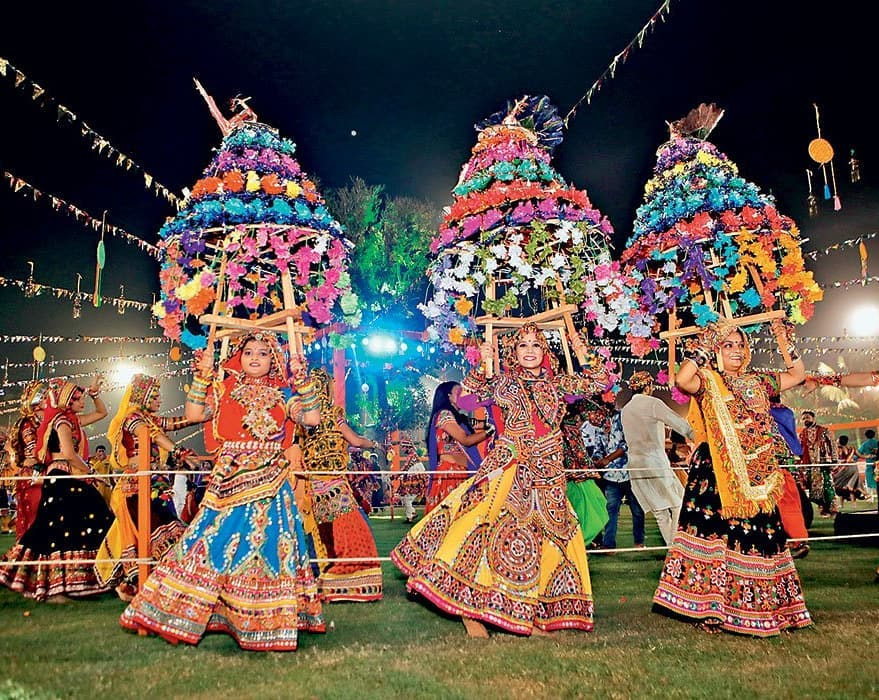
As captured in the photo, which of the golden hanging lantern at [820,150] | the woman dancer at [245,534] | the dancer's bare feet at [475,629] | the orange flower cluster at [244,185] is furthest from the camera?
the golden hanging lantern at [820,150]

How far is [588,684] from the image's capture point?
3402mm

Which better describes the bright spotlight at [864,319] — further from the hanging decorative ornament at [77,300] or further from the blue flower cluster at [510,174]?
the hanging decorative ornament at [77,300]

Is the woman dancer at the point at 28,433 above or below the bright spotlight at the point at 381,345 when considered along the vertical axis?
below

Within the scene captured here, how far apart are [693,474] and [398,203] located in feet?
59.7

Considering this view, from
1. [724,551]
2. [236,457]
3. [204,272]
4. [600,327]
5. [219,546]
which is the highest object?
[204,272]

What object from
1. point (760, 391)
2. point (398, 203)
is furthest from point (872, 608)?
point (398, 203)

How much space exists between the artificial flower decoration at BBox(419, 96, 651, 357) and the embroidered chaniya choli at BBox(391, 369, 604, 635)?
106 cm

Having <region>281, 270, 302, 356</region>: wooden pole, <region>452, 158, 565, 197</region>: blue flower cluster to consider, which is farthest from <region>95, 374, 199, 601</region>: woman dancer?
<region>452, 158, 565, 197</region>: blue flower cluster

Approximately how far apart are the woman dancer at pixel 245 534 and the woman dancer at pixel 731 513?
2.50 metres

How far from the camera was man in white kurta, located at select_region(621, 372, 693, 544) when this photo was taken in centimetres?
763

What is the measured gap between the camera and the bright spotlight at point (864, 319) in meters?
17.3

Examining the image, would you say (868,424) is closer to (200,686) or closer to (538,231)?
(538,231)

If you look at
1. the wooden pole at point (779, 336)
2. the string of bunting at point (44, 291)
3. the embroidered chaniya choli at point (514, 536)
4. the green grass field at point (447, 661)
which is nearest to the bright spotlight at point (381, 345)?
the string of bunting at point (44, 291)

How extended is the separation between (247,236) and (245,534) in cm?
246
